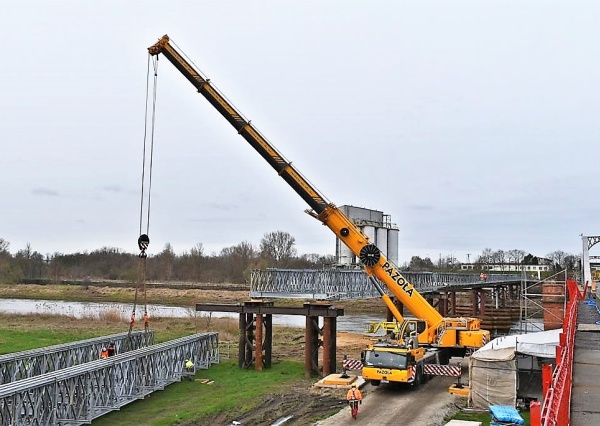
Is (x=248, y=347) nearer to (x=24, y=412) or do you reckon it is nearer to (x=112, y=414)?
(x=112, y=414)

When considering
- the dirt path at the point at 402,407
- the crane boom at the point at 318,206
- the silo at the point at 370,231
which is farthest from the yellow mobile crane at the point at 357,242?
the silo at the point at 370,231

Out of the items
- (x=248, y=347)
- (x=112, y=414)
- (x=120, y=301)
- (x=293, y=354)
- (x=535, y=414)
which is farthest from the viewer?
(x=120, y=301)

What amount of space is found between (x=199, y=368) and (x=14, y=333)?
2050cm

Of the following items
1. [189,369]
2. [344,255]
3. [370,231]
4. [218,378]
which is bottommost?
[218,378]

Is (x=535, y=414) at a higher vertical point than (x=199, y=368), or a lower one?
higher

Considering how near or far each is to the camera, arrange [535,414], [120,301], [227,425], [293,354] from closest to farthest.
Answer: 1. [535,414]
2. [227,425]
3. [293,354]
4. [120,301]

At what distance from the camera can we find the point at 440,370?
79.8 feet

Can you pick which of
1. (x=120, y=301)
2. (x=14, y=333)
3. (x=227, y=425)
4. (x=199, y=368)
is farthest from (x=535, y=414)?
(x=120, y=301)

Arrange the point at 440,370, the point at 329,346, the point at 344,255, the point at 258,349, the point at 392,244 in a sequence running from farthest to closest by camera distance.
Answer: the point at 392,244, the point at 344,255, the point at 258,349, the point at 329,346, the point at 440,370

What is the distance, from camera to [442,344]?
2667 cm

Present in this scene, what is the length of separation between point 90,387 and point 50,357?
21.2 ft

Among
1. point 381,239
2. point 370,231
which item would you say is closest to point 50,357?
point 370,231

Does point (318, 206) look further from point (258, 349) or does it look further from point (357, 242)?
point (258, 349)

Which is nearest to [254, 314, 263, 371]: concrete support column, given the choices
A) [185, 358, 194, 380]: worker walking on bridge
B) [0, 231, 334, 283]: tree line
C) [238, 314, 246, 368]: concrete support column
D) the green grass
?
the green grass
